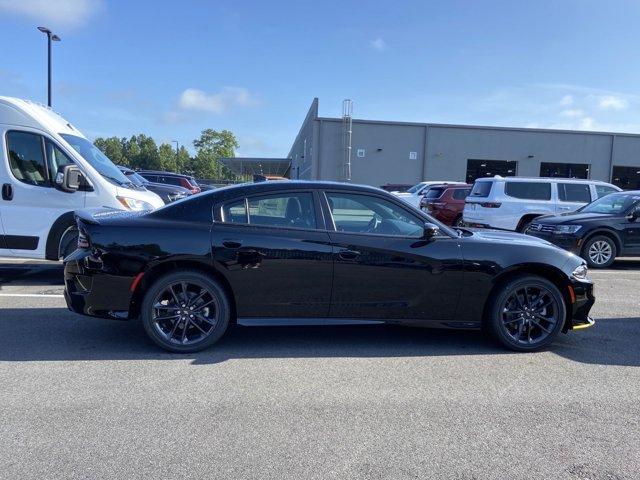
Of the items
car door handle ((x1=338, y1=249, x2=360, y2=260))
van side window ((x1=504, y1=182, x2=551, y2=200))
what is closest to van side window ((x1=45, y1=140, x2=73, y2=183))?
car door handle ((x1=338, y1=249, x2=360, y2=260))

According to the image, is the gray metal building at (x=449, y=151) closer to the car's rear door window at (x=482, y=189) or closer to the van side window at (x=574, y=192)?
the car's rear door window at (x=482, y=189)

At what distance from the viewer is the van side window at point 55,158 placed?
7500 millimetres

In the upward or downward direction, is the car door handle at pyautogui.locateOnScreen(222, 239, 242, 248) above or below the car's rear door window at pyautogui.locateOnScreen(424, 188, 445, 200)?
below

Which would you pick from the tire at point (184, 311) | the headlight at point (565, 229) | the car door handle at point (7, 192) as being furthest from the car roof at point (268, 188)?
the headlight at point (565, 229)

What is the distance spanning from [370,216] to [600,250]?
747 cm

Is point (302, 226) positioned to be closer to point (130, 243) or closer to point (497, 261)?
point (130, 243)

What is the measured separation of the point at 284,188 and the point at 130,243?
4.88ft

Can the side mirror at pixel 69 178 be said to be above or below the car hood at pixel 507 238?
above

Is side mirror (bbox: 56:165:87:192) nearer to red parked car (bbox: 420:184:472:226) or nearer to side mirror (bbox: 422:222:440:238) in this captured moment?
side mirror (bbox: 422:222:440:238)

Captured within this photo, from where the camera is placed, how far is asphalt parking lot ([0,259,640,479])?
3021 mm

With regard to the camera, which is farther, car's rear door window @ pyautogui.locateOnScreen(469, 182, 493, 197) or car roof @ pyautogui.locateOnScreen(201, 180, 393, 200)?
car's rear door window @ pyautogui.locateOnScreen(469, 182, 493, 197)

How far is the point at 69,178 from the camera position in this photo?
726cm

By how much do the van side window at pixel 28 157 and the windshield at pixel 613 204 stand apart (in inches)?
411

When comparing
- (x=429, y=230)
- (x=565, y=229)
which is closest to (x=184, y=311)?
(x=429, y=230)
